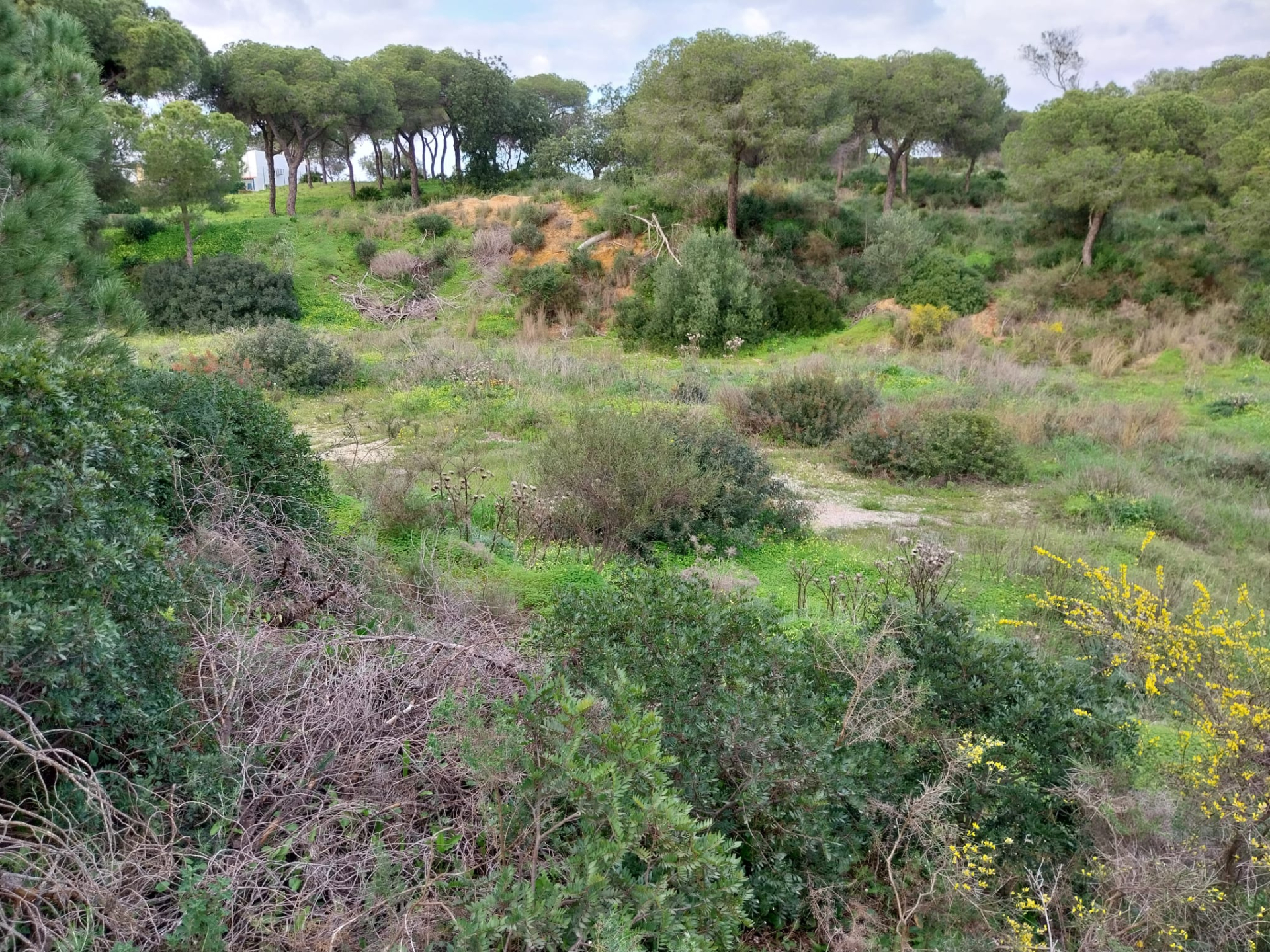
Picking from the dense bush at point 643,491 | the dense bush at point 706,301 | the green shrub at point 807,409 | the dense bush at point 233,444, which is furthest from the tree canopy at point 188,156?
the dense bush at point 233,444

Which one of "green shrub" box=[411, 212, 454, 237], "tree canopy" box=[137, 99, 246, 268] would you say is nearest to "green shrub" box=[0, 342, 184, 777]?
"tree canopy" box=[137, 99, 246, 268]

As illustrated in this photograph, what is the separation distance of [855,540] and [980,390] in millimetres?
8026

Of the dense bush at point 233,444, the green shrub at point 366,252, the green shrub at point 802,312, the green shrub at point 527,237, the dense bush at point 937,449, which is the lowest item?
the dense bush at point 937,449

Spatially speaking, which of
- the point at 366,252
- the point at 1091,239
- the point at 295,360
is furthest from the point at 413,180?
the point at 1091,239

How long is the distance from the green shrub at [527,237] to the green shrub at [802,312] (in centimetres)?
815

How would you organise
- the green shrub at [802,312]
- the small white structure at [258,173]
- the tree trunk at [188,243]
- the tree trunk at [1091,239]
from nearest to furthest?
1. the green shrub at [802,312]
2. the tree trunk at [1091,239]
3. the tree trunk at [188,243]
4. the small white structure at [258,173]

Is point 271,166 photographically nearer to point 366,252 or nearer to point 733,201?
point 366,252

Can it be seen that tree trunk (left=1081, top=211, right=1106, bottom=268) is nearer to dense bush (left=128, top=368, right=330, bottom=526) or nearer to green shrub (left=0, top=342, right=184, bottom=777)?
dense bush (left=128, top=368, right=330, bottom=526)

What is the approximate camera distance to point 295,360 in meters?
15.1

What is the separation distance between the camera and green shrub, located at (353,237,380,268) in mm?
26766

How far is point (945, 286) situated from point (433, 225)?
16.1 m

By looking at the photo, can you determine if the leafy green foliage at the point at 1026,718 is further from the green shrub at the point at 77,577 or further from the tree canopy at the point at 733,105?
the tree canopy at the point at 733,105

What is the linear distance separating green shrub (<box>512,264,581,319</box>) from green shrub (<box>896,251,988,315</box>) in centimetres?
906

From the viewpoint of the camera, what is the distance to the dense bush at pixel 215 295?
893 inches
